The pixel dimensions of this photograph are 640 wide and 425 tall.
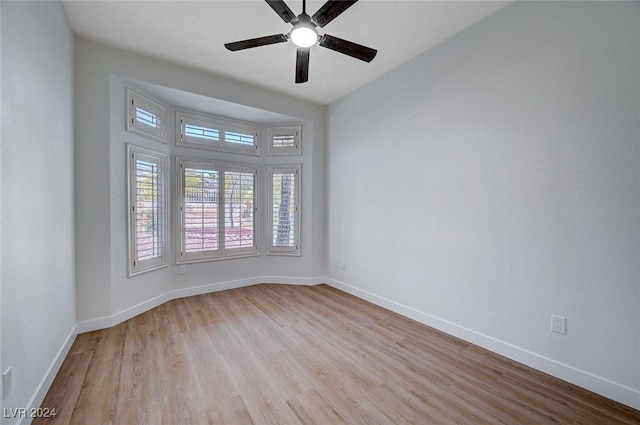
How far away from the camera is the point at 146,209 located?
3.26 metres

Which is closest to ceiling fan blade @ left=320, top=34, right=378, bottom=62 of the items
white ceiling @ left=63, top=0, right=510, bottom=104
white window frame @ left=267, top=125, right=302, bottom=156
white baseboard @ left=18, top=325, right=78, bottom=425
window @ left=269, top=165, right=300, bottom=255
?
white ceiling @ left=63, top=0, right=510, bottom=104

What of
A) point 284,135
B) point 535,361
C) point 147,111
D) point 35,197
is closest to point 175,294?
point 35,197

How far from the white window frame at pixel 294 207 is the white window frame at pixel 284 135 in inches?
9.3

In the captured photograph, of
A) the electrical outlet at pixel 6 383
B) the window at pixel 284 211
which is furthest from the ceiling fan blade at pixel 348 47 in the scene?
the electrical outlet at pixel 6 383

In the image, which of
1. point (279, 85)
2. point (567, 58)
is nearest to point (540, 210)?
point (567, 58)

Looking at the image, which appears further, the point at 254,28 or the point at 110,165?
the point at 110,165

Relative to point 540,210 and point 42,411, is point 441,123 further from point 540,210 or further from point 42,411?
point 42,411

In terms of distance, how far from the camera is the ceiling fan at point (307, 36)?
1.80 metres

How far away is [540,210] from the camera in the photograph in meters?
2.11

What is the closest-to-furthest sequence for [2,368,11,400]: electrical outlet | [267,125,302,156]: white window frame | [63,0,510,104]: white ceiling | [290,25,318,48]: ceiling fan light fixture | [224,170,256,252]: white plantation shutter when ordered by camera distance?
1. [2,368,11,400]: electrical outlet
2. [290,25,318,48]: ceiling fan light fixture
3. [63,0,510,104]: white ceiling
4. [224,170,256,252]: white plantation shutter
5. [267,125,302,156]: white window frame

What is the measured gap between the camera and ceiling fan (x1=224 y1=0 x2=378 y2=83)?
180 centimetres

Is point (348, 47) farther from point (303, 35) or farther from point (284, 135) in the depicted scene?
point (284, 135)

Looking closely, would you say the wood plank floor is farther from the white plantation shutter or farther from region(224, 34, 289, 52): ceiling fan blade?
region(224, 34, 289, 52): ceiling fan blade

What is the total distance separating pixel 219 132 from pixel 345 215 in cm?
236
